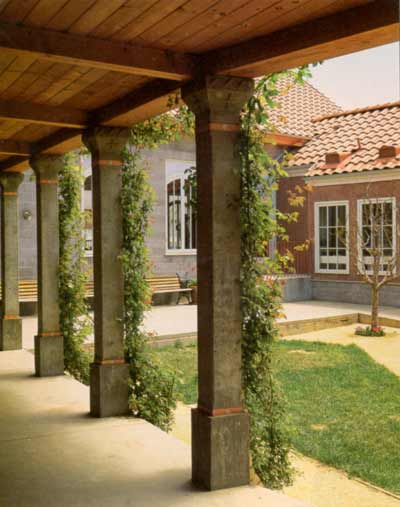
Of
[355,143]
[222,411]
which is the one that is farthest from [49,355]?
[355,143]

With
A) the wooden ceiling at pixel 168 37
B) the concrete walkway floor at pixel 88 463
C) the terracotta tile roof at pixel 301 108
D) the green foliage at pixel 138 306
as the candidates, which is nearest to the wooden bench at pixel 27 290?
the concrete walkway floor at pixel 88 463

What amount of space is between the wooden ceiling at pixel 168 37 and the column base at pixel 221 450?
2.13 metres

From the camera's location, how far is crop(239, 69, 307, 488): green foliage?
4102 mm

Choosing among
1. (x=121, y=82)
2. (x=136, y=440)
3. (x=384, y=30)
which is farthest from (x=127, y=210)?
(x=384, y=30)

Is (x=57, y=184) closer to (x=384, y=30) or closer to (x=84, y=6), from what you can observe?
(x=84, y=6)

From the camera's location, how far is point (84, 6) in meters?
3.15

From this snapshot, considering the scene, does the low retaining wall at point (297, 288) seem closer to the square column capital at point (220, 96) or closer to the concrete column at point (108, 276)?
the concrete column at point (108, 276)

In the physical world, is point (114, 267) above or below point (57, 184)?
below

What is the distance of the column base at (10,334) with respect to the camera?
8.97 metres

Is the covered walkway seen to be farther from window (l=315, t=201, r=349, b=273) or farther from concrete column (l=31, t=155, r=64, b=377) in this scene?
window (l=315, t=201, r=349, b=273)

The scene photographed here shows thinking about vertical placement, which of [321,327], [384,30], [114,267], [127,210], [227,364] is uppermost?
[384,30]

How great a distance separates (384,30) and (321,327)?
9.50 m

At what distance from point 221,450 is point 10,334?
5761mm

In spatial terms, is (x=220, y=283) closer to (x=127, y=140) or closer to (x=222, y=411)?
(x=222, y=411)
